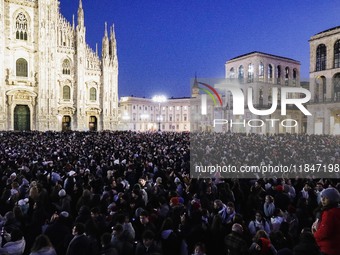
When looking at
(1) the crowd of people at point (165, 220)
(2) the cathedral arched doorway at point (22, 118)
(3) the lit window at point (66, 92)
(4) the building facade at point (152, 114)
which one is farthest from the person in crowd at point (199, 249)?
(4) the building facade at point (152, 114)

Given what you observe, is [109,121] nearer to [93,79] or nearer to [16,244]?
[93,79]

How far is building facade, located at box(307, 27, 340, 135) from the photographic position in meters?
40.3

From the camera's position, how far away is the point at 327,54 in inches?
1624

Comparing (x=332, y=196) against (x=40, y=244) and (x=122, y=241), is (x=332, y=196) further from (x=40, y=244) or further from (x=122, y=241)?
(x=40, y=244)

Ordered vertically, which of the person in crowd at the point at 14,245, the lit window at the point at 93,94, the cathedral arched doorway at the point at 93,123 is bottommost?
the person in crowd at the point at 14,245

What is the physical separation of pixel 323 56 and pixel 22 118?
43.5m

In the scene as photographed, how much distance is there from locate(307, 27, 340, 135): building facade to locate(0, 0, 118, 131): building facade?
100 feet

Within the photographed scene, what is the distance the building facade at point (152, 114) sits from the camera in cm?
8188

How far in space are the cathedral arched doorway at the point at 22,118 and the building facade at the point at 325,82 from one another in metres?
40.4

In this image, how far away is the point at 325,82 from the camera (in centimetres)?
4281

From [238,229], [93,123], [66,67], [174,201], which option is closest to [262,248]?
[238,229]

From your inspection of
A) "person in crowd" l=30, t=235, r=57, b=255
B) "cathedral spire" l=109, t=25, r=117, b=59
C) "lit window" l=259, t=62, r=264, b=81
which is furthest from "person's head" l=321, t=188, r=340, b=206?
"lit window" l=259, t=62, r=264, b=81

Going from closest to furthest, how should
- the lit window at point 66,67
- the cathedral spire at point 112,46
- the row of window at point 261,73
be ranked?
the lit window at point 66,67
the cathedral spire at point 112,46
the row of window at point 261,73

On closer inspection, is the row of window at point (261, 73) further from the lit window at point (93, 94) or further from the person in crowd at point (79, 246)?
the person in crowd at point (79, 246)
